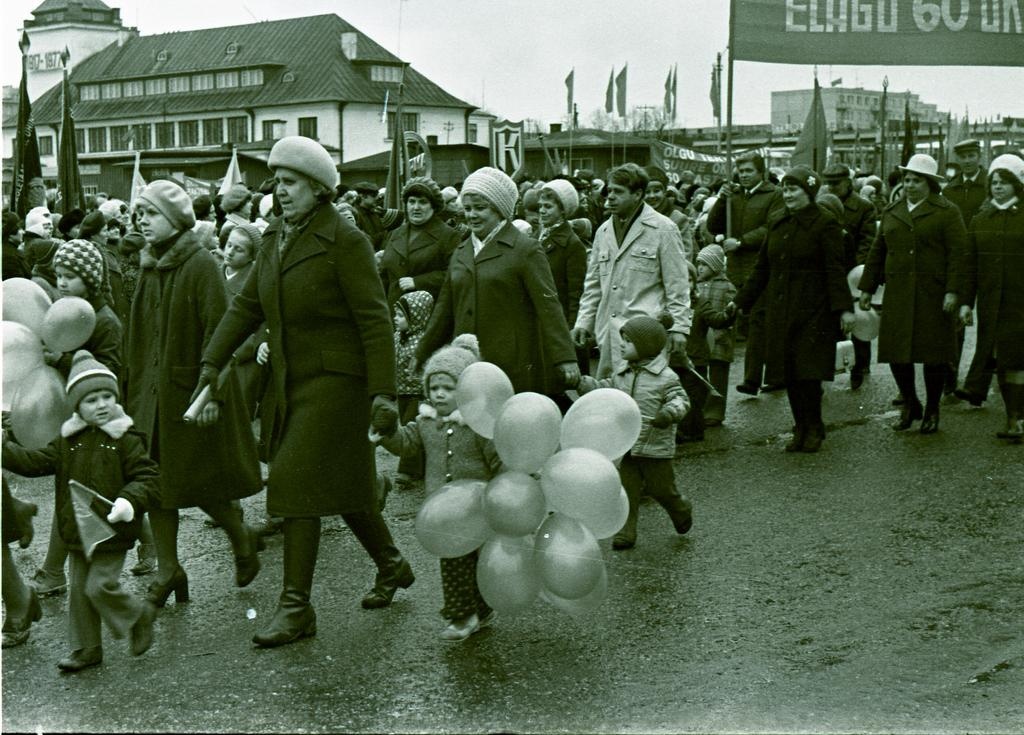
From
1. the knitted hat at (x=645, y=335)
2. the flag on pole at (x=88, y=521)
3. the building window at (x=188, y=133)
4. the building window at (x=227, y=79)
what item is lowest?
the flag on pole at (x=88, y=521)

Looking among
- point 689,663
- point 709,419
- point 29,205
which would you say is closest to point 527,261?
point 689,663

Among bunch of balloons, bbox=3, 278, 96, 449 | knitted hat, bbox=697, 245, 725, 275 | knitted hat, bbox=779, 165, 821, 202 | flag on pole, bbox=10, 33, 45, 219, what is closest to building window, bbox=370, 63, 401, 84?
flag on pole, bbox=10, 33, 45, 219

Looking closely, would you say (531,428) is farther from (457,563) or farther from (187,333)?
(187,333)

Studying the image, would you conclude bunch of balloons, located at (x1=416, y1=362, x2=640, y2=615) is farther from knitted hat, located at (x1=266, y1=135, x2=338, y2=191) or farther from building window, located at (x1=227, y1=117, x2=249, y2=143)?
building window, located at (x1=227, y1=117, x2=249, y2=143)

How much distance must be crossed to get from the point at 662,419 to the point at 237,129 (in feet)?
212

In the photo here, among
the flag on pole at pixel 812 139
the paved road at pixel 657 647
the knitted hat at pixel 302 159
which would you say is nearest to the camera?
the paved road at pixel 657 647

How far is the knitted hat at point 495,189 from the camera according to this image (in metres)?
7.58

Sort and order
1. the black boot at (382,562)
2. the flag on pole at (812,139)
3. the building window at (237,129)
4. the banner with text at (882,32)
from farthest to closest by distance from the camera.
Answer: the building window at (237,129) → the flag on pole at (812,139) → the banner with text at (882,32) → the black boot at (382,562)

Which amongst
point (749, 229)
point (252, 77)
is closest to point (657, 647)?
point (749, 229)

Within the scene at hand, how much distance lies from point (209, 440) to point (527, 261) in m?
1.81

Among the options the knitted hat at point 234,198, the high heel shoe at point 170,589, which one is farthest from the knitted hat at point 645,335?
the knitted hat at point 234,198

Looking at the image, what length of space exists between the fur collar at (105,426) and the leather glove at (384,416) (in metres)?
0.99

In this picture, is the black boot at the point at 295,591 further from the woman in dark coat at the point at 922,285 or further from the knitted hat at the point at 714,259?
the woman in dark coat at the point at 922,285

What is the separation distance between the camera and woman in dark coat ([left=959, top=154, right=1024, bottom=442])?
11234mm
